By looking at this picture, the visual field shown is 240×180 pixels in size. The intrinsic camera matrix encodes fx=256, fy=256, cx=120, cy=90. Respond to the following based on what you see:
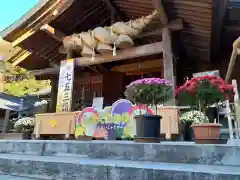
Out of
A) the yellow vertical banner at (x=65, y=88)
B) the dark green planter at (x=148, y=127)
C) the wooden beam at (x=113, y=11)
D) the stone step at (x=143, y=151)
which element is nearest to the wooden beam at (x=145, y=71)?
the wooden beam at (x=113, y=11)

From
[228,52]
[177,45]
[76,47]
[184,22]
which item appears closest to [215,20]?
[184,22]

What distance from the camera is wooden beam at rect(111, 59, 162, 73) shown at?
8.46 metres

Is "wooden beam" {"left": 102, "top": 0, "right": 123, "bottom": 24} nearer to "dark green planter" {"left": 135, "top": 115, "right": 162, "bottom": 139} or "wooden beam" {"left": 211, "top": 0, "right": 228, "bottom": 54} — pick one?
"wooden beam" {"left": 211, "top": 0, "right": 228, "bottom": 54}

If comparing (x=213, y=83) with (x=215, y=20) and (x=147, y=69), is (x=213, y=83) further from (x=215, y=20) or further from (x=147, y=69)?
(x=147, y=69)

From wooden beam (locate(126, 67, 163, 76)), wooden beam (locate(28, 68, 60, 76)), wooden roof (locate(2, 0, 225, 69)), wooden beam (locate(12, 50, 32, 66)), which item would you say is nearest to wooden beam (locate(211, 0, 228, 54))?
wooden roof (locate(2, 0, 225, 69))

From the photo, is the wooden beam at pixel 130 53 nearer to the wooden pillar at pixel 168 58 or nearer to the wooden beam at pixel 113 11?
the wooden pillar at pixel 168 58

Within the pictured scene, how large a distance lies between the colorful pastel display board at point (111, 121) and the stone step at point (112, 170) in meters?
2.33

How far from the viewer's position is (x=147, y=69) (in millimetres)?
8867

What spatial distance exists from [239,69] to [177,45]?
6.76 ft

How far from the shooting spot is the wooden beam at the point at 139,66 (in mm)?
8461

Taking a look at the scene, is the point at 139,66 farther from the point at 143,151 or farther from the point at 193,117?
the point at 143,151

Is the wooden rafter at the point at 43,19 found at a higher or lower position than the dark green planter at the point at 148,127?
higher

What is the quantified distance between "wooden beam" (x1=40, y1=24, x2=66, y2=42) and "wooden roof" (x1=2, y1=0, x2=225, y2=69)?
103 mm

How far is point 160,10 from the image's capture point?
18.2 ft
